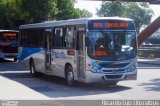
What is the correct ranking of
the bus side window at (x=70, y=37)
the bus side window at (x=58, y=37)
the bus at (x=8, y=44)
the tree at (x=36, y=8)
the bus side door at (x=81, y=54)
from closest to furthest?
the bus side door at (x=81, y=54)
the bus side window at (x=70, y=37)
the bus side window at (x=58, y=37)
the bus at (x=8, y=44)
the tree at (x=36, y=8)

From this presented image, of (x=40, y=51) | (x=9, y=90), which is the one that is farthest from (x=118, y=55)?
(x=40, y=51)

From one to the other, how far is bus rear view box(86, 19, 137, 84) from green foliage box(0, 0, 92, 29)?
23222 mm

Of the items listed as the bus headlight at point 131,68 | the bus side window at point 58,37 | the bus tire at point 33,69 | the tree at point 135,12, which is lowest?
the tree at point 135,12

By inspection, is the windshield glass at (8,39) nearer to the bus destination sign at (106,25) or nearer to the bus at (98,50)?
the bus at (98,50)

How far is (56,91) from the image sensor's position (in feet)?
53.6

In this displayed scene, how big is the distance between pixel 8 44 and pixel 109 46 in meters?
20.8

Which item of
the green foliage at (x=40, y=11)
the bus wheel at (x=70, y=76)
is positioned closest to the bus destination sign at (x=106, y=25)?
the bus wheel at (x=70, y=76)

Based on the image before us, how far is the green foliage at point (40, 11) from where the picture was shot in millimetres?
39750

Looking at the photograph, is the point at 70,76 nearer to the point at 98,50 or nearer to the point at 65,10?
the point at 98,50

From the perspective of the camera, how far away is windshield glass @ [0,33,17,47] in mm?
36219

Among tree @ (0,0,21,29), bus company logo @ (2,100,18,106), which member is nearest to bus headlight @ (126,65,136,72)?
bus company logo @ (2,100,18,106)

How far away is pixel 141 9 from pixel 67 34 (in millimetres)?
88727

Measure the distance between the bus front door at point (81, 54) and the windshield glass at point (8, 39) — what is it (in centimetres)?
1966

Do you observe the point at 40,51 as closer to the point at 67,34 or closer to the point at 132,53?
the point at 67,34
